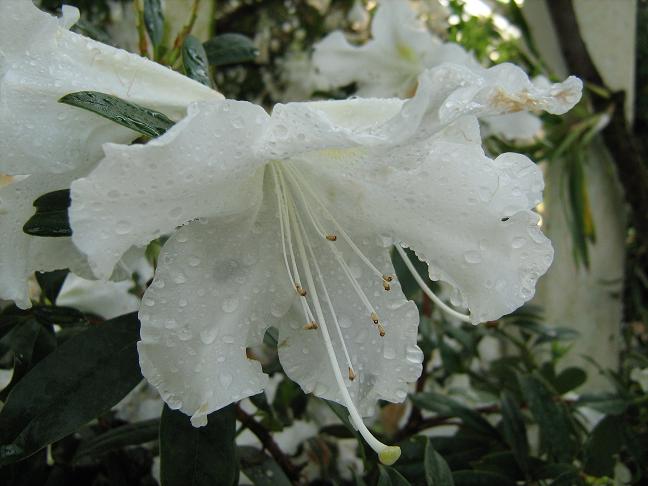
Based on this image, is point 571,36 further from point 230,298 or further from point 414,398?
point 230,298

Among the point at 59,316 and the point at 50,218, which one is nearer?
the point at 50,218

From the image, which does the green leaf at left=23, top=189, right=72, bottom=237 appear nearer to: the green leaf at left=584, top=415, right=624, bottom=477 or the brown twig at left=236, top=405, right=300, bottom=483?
the brown twig at left=236, top=405, right=300, bottom=483

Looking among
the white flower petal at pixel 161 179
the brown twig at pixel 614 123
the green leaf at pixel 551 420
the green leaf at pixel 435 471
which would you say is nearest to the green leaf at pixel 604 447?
the green leaf at pixel 551 420

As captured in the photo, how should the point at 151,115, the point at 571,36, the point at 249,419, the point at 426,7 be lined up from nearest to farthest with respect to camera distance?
the point at 151,115
the point at 249,419
the point at 426,7
the point at 571,36

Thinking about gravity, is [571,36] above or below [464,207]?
below

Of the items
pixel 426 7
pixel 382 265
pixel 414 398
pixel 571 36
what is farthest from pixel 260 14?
pixel 382 265

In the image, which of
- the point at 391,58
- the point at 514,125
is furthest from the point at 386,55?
the point at 514,125

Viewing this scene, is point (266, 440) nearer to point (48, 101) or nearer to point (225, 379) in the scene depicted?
point (225, 379)
